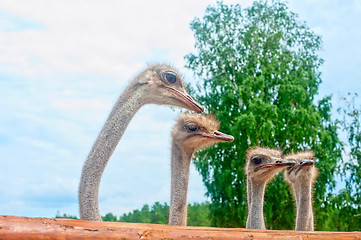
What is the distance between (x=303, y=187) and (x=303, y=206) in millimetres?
207

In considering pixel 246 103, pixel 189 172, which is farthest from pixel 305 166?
pixel 246 103

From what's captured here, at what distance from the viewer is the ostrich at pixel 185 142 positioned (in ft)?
12.3

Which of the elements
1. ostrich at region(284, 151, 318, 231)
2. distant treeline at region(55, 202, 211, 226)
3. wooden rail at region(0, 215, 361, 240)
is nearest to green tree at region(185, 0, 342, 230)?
distant treeline at region(55, 202, 211, 226)

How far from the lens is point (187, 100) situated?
10.8 feet

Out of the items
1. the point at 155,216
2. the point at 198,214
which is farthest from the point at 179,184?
the point at 198,214

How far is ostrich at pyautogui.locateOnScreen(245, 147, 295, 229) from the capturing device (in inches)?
165

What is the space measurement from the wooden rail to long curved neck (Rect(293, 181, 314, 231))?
2.44 m

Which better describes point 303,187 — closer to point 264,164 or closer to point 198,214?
point 264,164

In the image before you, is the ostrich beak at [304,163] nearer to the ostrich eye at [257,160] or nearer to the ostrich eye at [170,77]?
the ostrich eye at [257,160]

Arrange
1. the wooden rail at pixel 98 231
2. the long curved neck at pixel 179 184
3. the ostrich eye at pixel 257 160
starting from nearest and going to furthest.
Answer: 1. the wooden rail at pixel 98 231
2. the long curved neck at pixel 179 184
3. the ostrich eye at pixel 257 160

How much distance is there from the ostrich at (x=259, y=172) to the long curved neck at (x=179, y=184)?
2.50 feet

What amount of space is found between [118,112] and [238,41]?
12121mm

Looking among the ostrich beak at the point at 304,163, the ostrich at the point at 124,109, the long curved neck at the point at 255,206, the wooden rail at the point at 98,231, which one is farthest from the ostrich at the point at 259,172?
the wooden rail at the point at 98,231

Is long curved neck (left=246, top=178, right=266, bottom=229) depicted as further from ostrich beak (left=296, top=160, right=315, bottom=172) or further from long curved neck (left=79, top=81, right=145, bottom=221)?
long curved neck (left=79, top=81, right=145, bottom=221)
